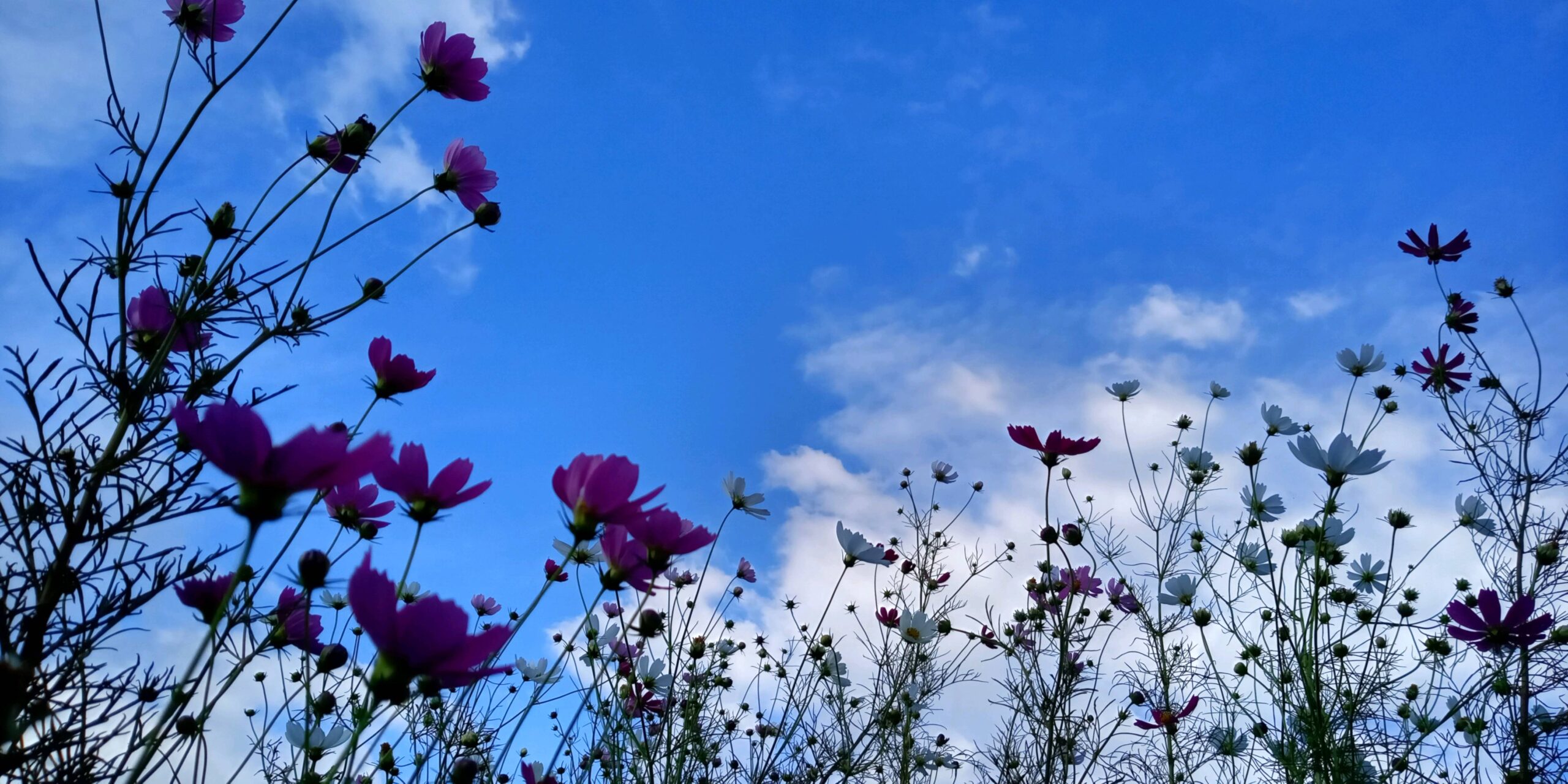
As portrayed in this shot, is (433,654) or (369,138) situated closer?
(433,654)

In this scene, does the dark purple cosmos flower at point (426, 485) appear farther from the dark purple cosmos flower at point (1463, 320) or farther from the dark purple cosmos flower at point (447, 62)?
the dark purple cosmos flower at point (1463, 320)

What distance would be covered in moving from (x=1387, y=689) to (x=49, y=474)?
107 inches

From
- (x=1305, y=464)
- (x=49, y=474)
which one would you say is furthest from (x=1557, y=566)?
(x=49, y=474)

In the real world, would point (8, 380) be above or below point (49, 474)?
above

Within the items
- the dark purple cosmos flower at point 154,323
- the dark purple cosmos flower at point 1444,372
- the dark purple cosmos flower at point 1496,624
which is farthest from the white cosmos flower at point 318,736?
the dark purple cosmos flower at point 1444,372

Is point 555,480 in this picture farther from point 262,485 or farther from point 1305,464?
point 1305,464

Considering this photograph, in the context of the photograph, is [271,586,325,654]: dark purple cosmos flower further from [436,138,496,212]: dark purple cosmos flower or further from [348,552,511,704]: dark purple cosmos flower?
[436,138,496,212]: dark purple cosmos flower

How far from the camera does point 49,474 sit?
0.91 m

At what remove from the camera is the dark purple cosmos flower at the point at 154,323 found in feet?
3.38

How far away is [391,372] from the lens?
1004 mm

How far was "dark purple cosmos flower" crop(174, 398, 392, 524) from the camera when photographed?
1.38ft

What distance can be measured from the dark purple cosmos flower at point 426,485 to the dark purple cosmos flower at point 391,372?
294mm

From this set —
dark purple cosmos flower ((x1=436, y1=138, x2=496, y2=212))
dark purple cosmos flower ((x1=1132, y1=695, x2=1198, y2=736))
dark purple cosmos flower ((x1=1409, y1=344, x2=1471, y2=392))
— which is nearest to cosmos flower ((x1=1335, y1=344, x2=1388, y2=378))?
dark purple cosmos flower ((x1=1409, y1=344, x2=1471, y2=392))

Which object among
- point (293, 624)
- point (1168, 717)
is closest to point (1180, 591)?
point (1168, 717)
